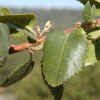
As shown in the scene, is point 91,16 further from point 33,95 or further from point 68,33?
point 33,95

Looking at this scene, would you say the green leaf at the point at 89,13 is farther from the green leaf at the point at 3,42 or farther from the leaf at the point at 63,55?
the green leaf at the point at 3,42

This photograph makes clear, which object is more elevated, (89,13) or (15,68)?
(89,13)

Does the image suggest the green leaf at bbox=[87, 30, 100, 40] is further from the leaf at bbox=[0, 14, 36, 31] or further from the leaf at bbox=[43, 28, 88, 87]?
the leaf at bbox=[0, 14, 36, 31]

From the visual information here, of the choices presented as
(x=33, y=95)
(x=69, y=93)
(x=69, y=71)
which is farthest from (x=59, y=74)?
(x=33, y=95)

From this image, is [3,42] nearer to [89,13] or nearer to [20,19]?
[20,19]

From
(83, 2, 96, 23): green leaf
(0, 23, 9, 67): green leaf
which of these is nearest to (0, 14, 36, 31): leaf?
(0, 23, 9, 67): green leaf

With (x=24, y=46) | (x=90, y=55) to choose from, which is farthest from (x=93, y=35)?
(x=24, y=46)

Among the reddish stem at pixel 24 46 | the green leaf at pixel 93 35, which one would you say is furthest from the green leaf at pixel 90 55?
the reddish stem at pixel 24 46
